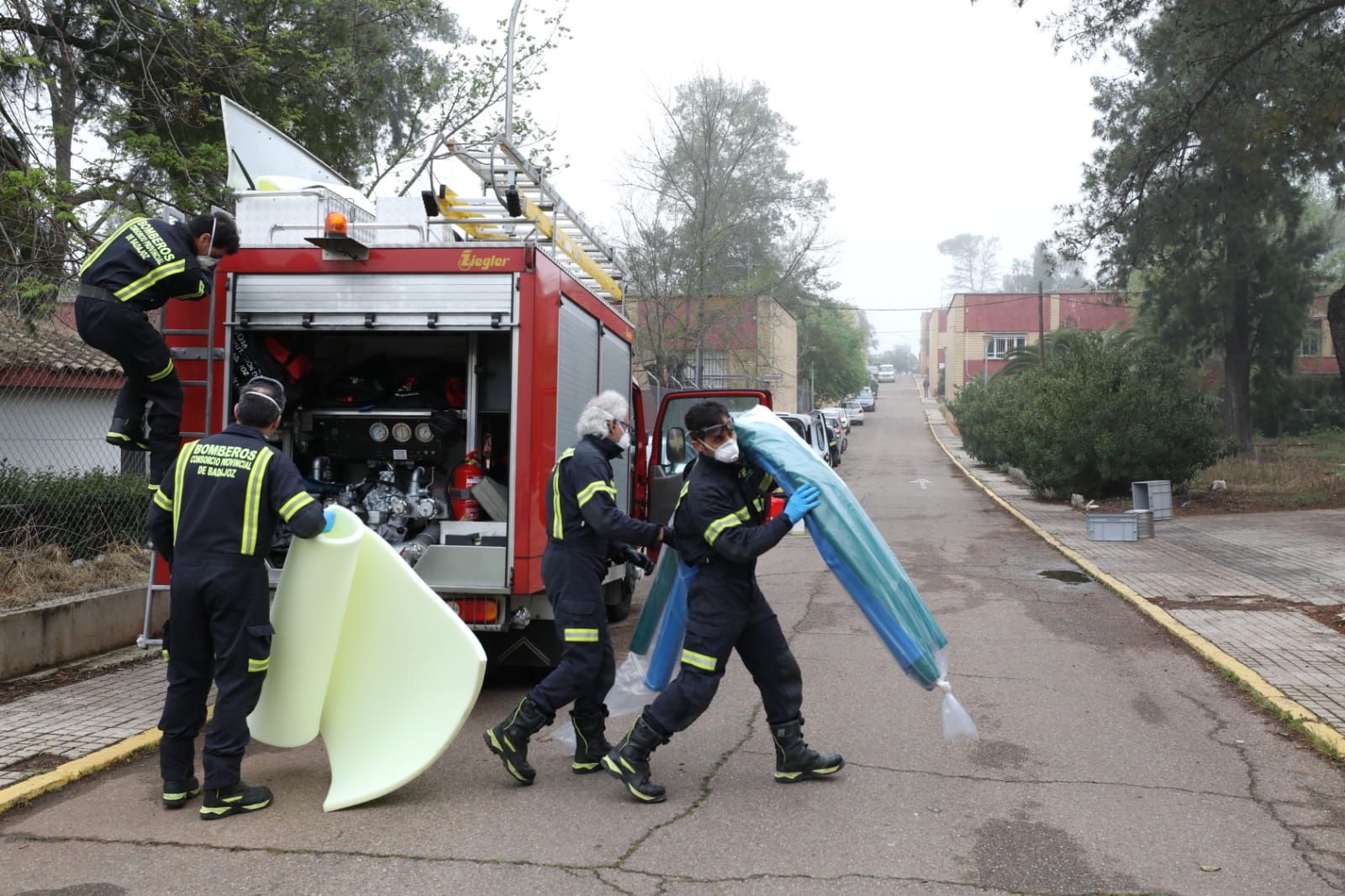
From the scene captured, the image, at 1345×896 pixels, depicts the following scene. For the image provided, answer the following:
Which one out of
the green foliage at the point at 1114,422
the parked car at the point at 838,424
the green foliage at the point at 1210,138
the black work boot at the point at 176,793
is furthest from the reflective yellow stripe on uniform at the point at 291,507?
the parked car at the point at 838,424

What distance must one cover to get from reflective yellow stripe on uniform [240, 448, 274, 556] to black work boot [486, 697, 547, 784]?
1337mm

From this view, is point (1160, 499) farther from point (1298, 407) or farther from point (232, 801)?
point (1298, 407)

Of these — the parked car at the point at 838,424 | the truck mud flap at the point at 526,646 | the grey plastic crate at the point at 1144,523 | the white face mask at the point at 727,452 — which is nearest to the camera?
the white face mask at the point at 727,452

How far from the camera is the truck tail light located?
628 centimetres

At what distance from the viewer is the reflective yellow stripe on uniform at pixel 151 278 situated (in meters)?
5.64

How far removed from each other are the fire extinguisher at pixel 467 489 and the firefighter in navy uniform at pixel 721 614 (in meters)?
2.21

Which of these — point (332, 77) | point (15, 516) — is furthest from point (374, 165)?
point (15, 516)

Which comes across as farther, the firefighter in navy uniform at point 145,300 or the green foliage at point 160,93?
the green foliage at point 160,93

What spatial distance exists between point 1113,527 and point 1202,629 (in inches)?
275

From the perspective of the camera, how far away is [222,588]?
454cm

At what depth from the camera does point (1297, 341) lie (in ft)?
107

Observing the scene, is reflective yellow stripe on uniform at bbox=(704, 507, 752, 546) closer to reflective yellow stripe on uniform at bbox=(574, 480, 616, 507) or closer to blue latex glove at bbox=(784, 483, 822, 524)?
blue latex glove at bbox=(784, 483, 822, 524)

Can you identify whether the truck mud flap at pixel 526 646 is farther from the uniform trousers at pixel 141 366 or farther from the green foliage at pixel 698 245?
the green foliage at pixel 698 245

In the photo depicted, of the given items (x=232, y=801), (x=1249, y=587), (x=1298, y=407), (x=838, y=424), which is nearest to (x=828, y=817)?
(x=232, y=801)
